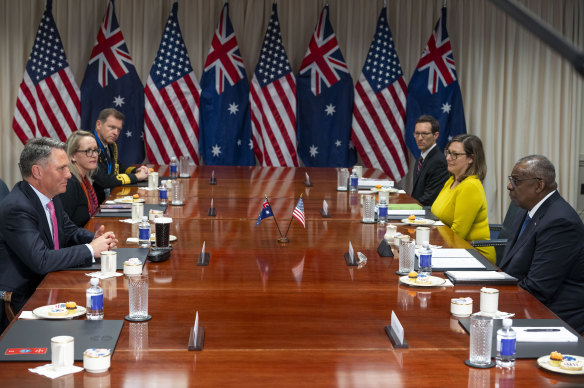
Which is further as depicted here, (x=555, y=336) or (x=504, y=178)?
(x=504, y=178)

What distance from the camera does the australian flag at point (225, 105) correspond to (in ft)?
28.6

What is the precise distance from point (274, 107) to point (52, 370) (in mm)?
6962

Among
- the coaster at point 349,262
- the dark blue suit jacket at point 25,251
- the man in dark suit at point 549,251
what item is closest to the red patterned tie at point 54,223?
the dark blue suit jacket at point 25,251

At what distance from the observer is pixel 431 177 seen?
6605 millimetres

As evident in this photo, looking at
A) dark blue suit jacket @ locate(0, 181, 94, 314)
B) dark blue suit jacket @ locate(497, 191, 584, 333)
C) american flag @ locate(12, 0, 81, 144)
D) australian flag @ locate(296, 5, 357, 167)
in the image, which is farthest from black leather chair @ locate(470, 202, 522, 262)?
american flag @ locate(12, 0, 81, 144)

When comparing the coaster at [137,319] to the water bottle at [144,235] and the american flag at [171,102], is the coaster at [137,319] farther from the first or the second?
the american flag at [171,102]

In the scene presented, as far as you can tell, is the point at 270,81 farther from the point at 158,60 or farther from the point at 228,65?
the point at 158,60

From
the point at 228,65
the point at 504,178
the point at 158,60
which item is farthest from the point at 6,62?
the point at 504,178

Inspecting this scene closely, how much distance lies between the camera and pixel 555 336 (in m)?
2.43

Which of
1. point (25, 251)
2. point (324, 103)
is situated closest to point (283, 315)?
point (25, 251)

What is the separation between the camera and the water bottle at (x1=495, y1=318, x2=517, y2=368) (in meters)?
2.16

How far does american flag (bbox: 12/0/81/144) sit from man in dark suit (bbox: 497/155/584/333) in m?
6.34

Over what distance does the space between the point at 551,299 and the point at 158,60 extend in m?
6.33

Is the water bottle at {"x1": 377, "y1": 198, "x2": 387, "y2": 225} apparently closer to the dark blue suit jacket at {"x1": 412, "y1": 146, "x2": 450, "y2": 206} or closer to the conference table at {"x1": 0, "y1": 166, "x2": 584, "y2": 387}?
the conference table at {"x1": 0, "y1": 166, "x2": 584, "y2": 387}
